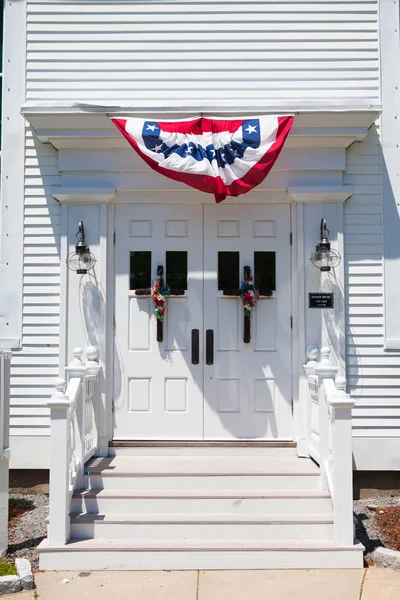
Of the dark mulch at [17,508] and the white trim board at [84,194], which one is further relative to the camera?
the white trim board at [84,194]

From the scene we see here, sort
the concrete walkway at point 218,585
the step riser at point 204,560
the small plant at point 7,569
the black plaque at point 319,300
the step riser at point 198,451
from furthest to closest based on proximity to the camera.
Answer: the black plaque at point 319,300 → the step riser at point 198,451 → the step riser at point 204,560 → the small plant at point 7,569 → the concrete walkway at point 218,585

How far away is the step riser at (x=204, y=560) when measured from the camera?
513 centimetres

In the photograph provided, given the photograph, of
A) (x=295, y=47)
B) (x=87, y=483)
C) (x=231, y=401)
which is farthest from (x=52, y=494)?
(x=295, y=47)

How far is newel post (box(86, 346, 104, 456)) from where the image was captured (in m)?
6.50

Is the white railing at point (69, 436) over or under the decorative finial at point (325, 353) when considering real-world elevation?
under

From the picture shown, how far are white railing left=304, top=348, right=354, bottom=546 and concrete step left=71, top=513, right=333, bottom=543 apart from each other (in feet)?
0.62

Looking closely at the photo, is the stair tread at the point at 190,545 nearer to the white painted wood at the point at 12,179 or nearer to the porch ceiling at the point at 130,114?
the white painted wood at the point at 12,179

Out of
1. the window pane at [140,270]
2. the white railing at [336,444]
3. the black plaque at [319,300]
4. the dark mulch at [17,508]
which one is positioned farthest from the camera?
the window pane at [140,270]

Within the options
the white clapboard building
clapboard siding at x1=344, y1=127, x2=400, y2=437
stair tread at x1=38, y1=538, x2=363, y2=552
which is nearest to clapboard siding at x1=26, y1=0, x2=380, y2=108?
the white clapboard building

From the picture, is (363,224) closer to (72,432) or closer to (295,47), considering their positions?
(295,47)

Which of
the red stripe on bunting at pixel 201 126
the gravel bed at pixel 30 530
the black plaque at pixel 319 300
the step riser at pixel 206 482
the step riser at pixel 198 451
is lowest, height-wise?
the gravel bed at pixel 30 530

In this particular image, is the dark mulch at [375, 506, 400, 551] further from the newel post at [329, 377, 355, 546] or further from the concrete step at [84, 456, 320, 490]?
the concrete step at [84, 456, 320, 490]

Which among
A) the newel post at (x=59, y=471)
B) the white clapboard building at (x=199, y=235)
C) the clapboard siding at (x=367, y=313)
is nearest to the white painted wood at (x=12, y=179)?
the white clapboard building at (x=199, y=235)

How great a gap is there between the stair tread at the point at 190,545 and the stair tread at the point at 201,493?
38 cm
